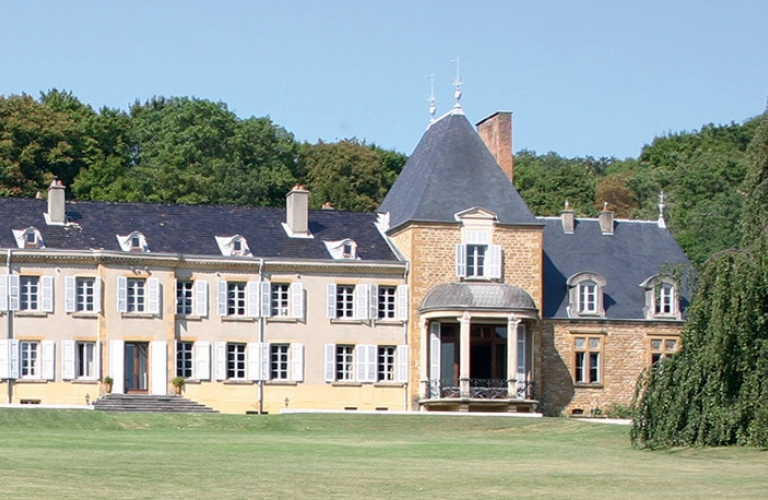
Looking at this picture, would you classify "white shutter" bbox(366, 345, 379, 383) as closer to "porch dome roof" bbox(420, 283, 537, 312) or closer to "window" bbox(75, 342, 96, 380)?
"porch dome roof" bbox(420, 283, 537, 312)

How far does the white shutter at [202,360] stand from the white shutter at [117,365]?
7.49ft

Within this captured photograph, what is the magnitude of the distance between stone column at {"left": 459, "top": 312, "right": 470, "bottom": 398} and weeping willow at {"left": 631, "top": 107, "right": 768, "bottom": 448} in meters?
17.9

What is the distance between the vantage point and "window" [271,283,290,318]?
4984cm

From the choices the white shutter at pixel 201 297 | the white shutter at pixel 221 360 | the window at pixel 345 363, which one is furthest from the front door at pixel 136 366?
the window at pixel 345 363

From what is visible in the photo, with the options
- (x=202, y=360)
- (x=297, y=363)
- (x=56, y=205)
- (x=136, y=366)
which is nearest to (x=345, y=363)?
(x=297, y=363)

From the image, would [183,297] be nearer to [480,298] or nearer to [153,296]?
[153,296]

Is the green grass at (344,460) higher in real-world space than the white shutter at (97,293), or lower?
lower

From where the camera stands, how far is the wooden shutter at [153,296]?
48125 mm

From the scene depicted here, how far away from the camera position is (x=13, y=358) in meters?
47.0

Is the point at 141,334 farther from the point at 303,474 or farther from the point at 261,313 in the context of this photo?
the point at 303,474

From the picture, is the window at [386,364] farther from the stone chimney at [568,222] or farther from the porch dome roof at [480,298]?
the stone chimney at [568,222]

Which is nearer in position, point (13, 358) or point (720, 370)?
point (720, 370)

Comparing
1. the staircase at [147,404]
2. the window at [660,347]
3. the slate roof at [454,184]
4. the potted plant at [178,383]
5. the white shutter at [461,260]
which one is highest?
the slate roof at [454,184]

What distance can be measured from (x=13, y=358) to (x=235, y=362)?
6.66m
